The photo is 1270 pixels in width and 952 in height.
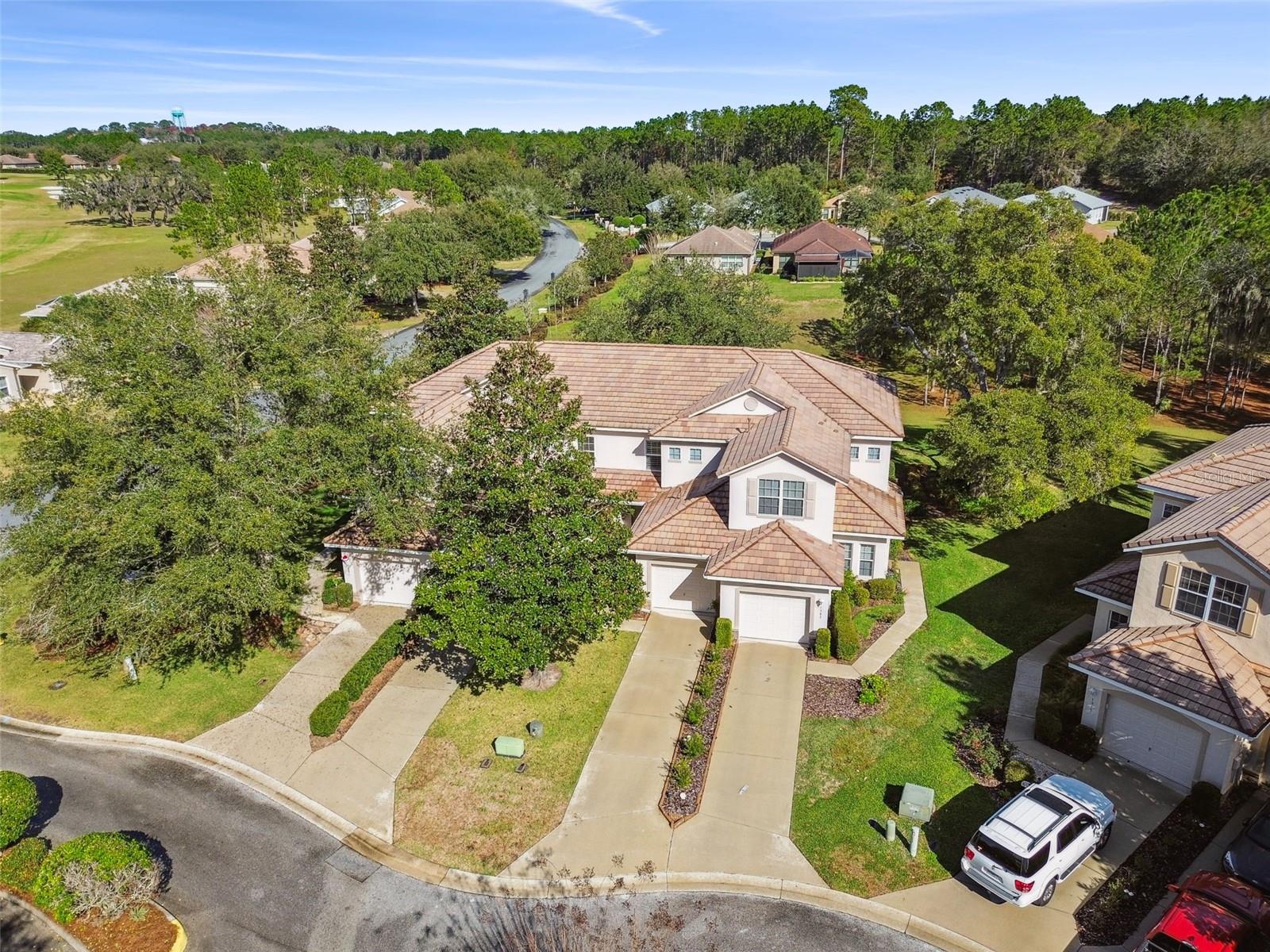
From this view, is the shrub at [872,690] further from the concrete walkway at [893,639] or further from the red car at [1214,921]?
the red car at [1214,921]

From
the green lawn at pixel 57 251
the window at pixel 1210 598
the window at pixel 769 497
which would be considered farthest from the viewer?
the green lawn at pixel 57 251

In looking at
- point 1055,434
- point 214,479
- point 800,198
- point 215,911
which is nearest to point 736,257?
point 800,198

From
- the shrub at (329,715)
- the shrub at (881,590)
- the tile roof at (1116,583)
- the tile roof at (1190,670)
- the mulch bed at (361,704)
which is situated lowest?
the mulch bed at (361,704)

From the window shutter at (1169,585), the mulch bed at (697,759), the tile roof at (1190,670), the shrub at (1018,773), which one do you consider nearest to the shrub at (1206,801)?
the tile roof at (1190,670)

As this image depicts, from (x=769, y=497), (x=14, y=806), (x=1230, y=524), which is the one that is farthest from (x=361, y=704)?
(x=1230, y=524)

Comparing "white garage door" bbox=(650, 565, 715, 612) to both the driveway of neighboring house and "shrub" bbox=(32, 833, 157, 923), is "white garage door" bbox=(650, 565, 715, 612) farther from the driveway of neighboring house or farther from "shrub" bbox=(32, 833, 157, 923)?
"shrub" bbox=(32, 833, 157, 923)

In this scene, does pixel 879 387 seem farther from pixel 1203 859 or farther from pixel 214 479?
pixel 214 479

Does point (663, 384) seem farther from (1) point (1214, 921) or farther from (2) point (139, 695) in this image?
(1) point (1214, 921)

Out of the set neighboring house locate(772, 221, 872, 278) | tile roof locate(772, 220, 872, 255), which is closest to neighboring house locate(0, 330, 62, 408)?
neighboring house locate(772, 221, 872, 278)
